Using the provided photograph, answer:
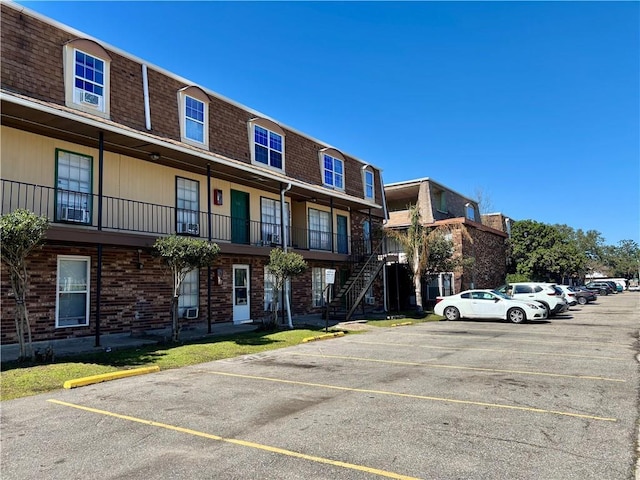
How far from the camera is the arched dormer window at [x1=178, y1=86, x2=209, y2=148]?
15.0 m

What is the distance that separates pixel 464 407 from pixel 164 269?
10.8m

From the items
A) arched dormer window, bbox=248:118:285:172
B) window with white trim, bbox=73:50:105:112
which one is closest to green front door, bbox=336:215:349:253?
arched dormer window, bbox=248:118:285:172

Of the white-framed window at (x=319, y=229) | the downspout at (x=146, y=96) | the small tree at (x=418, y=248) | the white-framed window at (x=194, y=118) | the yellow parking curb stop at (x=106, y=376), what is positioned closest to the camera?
the yellow parking curb stop at (x=106, y=376)

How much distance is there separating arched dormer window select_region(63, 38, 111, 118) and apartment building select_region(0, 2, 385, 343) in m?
0.03

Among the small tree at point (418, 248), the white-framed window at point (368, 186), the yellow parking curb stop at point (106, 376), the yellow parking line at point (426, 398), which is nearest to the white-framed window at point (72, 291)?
the yellow parking curb stop at point (106, 376)

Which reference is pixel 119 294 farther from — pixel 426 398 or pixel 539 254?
pixel 539 254

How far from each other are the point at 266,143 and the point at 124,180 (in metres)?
6.28

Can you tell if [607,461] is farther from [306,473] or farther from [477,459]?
[306,473]

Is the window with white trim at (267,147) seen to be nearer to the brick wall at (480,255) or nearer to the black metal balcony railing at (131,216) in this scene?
the black metal balcony railing at (131,216)

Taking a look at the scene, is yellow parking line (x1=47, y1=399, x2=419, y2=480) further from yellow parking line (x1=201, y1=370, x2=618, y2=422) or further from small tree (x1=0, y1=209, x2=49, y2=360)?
small tree (x1=0, y1=209, x2=49, y2=360)

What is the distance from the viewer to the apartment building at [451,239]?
27.2 m

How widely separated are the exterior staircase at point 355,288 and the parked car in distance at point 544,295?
685 cm

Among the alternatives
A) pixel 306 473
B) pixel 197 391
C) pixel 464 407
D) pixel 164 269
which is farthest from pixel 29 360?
pixel 464 407

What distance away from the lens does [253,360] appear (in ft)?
33.3
